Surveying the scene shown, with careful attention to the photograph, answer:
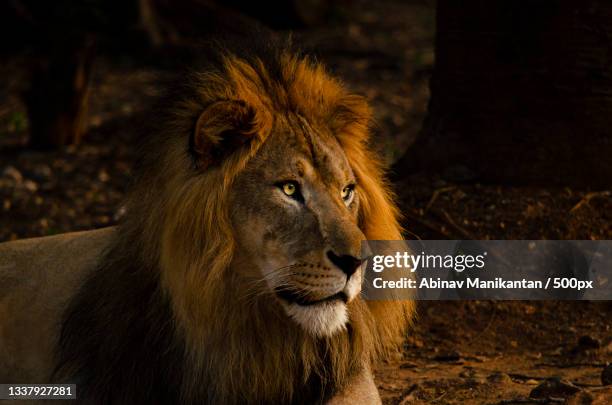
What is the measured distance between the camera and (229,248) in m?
3.28

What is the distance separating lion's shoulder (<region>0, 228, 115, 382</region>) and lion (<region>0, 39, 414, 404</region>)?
1.27ft

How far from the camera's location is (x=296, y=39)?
12.7ft

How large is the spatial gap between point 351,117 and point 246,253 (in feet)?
2.24

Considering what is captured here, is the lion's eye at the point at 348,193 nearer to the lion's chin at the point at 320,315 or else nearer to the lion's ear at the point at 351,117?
the lion's ear at the point at 351,117

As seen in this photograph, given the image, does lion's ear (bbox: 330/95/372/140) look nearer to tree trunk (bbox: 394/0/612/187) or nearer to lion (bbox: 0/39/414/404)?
lion (bbox: 0/39/414/404)

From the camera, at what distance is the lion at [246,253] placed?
324 centimetres

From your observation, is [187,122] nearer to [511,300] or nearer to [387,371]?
[387,371]

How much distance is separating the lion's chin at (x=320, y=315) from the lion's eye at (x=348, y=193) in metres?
0.41

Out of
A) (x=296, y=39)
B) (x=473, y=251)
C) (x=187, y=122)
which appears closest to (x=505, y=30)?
(x=473, y=251)

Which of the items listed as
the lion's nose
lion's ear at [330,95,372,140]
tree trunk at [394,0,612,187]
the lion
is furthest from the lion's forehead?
tree trunk at [394,0,612,187]

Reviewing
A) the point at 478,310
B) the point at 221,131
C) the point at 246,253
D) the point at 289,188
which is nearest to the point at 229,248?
the point at 246,253

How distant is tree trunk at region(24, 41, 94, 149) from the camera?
8.48 meters

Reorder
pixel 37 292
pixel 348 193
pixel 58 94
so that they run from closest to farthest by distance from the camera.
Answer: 1. pixel 348 193
2. pixel 37 292
3. pixel 58 94

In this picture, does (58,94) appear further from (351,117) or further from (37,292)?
(351,117)
